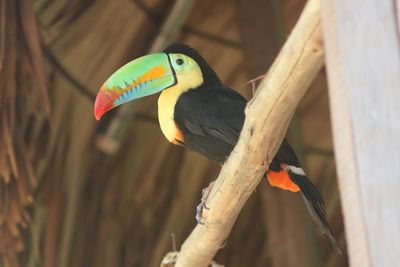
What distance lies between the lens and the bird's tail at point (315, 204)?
1.92 metres

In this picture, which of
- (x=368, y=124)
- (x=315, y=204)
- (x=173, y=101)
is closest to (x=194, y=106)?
(x=173, y=101)

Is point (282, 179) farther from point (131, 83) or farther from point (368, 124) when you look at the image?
point (368, 124)

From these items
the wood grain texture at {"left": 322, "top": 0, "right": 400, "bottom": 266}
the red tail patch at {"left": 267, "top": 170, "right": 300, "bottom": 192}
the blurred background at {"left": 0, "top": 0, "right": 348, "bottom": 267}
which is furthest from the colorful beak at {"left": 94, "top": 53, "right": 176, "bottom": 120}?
the wood grain texture at {"left": 322, "top": 0, "right": 400, "bottom": 266}

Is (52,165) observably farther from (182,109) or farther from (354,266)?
(354,266)

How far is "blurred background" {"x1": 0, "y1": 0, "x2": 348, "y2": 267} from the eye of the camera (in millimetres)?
2590

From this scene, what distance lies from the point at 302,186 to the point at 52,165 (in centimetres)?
127

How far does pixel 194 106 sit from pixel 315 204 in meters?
Result: 0.40

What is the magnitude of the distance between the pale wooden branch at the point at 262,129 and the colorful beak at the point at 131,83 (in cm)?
36

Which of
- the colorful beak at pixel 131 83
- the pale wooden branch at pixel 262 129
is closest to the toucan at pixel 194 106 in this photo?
the colorful beak at pixel 131 83

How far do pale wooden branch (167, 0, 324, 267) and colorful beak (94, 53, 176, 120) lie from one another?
0.36 meters

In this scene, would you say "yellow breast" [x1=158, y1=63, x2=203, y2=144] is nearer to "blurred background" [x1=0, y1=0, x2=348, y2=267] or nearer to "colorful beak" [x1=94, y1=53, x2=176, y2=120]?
"colorful beak" [x1=94, y1=53, x2=176, y2=120]

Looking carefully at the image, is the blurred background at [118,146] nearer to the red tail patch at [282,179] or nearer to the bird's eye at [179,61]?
the bird's eye at [179,61]

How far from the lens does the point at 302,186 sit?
6.59ft

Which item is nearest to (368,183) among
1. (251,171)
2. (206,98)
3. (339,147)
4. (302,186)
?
(339,147)
